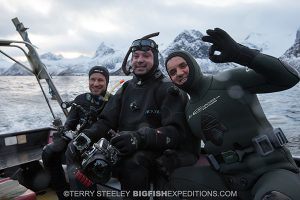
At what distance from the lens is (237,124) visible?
2172mm

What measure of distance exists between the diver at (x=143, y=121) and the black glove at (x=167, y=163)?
0.05 meters

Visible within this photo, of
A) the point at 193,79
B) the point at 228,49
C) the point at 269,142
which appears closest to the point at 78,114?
the point at 193,79

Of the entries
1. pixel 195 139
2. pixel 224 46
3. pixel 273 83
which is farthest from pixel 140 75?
pixel 273 83

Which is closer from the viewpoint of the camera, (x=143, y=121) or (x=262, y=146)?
(x=262, y=146)

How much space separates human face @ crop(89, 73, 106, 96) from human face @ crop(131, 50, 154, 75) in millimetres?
1171

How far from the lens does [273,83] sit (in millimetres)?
2061

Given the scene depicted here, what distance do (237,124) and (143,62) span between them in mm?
1063

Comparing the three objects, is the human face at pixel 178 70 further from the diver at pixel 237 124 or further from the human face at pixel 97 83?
the human face at pixel 97 83

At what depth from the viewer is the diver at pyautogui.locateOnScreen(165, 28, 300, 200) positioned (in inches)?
77.8

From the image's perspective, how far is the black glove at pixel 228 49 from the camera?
1.99 m

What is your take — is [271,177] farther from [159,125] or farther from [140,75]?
[140,75]

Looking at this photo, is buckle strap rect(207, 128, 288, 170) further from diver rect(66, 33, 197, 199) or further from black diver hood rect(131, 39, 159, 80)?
black diver hood rect(131, 39, 159, 80)

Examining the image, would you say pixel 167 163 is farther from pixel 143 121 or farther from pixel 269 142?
pixel 269 142

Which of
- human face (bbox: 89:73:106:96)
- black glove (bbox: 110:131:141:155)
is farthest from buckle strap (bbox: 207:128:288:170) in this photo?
human face (bbox: 89:73:106:96)
